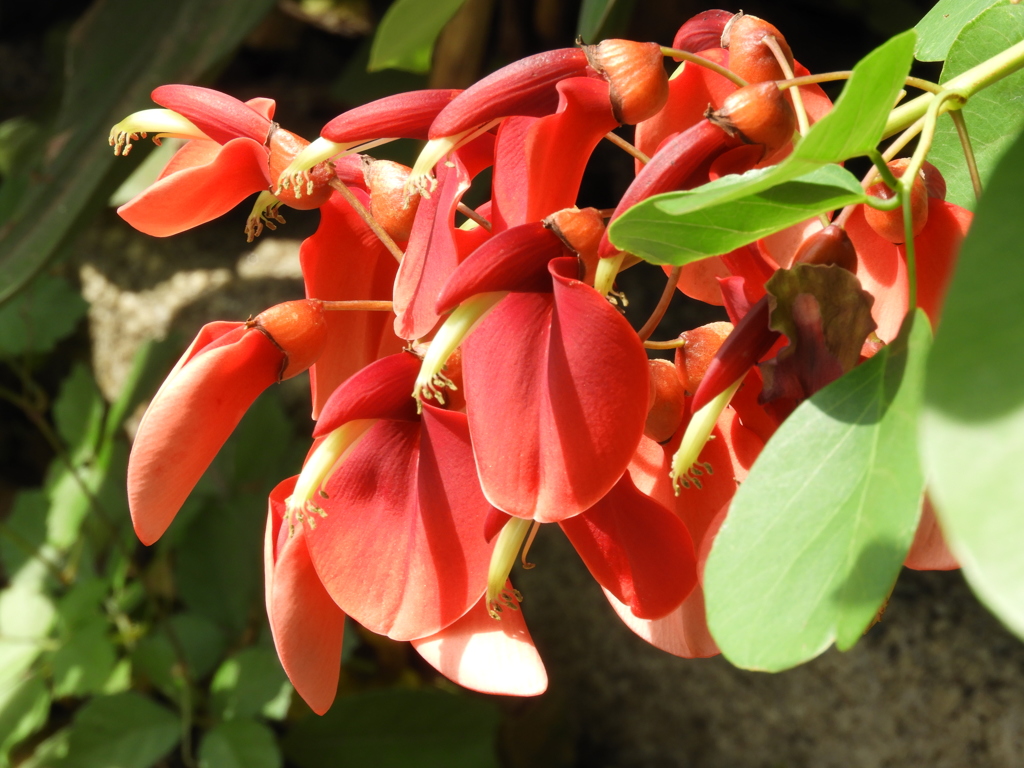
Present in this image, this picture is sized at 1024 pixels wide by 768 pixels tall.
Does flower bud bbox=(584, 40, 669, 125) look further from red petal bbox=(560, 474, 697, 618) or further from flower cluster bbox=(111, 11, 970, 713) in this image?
red petal bbox=(560, 474, 697, 618)

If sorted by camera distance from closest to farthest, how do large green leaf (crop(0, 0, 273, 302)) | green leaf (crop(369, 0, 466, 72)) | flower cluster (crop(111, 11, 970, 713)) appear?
flower cluster (crop(111, 11, 970, 713))
green leaf (crop(369, 0, 466, 72))
large green leaf (crop(0, 0, 273, 302))

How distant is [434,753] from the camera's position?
0.83 metres

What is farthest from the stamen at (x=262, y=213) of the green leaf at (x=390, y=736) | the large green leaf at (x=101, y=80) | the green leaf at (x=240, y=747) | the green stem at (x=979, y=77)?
the green leaf at (x=390, y=736)

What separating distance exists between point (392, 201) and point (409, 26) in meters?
0.26

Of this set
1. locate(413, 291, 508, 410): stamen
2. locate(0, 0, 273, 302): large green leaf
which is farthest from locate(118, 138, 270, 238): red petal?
locate(0, 0, 273, 302): large green leaf

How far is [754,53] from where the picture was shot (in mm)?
280

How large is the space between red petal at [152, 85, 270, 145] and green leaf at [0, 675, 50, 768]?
0.64 metres

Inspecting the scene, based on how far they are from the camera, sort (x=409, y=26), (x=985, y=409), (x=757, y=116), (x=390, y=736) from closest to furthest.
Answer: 1. (x=985, y=409)
2. (x=757, y=116)
3. (x=409, y=26)
4. (x=390, y=736)

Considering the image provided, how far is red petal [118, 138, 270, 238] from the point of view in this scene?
290mm

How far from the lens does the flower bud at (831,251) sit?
224mm

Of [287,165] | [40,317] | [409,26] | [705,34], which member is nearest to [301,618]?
[287,165]

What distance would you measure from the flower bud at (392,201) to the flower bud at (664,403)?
0.09m

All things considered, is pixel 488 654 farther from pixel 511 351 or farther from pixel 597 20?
pixel 597 20

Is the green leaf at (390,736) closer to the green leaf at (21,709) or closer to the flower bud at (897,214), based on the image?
the green leaf at (21,709)
